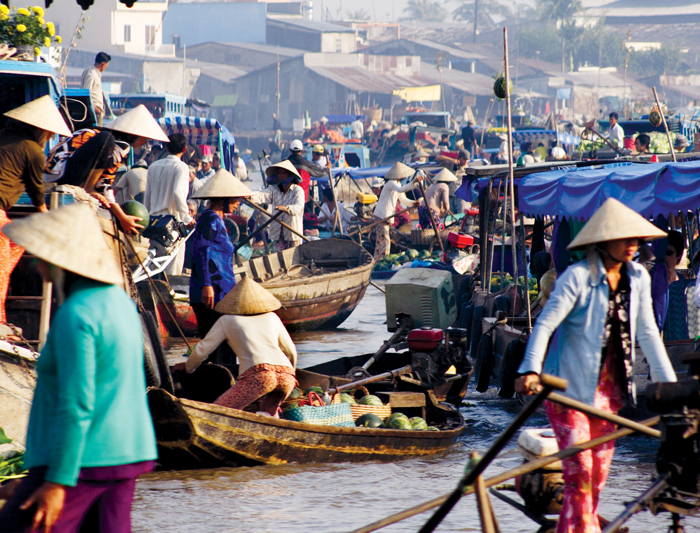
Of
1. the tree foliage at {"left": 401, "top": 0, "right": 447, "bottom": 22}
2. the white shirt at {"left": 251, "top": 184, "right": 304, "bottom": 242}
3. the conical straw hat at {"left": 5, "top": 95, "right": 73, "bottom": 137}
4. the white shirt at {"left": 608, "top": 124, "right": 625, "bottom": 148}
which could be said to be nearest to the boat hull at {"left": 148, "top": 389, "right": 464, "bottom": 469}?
the conical straw hat at {"left": 5, "top": 95, "right": 73, "bottom": 137}

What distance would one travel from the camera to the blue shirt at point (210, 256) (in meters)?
6.53

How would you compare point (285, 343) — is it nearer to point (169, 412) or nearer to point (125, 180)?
point (169, 412)

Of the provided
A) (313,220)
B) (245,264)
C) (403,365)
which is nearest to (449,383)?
(403,365)

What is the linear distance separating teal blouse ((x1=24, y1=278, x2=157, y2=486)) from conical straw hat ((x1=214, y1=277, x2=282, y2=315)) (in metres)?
2.71

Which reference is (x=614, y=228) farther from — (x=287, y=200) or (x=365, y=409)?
(x=287, y=200)

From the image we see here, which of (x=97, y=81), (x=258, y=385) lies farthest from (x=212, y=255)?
(x=97, y=81)

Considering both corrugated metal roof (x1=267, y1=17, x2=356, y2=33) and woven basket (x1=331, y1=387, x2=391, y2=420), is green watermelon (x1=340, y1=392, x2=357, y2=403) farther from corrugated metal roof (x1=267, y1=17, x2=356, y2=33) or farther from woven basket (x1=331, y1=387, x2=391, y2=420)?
corrugated metal roof (x1=267, y1=17, x2=356, y2=33)

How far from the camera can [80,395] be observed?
8.09ft

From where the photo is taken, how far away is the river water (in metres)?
4.93

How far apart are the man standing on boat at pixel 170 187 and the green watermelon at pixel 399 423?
4.33 m

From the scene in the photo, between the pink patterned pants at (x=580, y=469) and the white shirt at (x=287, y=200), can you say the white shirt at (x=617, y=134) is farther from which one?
the pink patterned pants at (x=580, y=469)

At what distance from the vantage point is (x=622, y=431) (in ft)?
10.8

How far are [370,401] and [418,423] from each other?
403 millimetres

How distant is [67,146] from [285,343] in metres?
2.17
